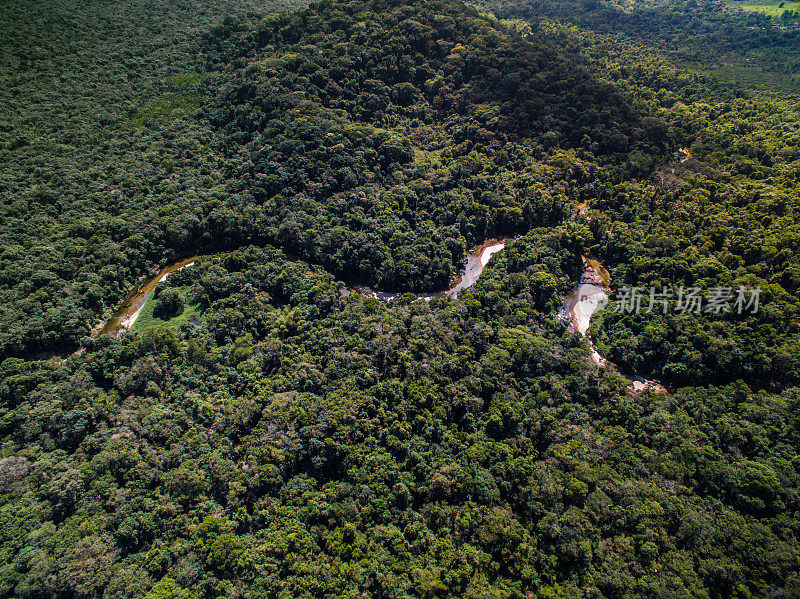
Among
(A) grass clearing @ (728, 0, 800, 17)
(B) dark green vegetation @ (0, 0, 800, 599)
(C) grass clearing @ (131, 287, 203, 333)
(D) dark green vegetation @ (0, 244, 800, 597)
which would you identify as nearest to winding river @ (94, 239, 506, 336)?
(C) grass clearing @ (131, 287, 203, 333)

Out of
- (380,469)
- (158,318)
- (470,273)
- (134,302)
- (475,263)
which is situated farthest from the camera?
(475,263)

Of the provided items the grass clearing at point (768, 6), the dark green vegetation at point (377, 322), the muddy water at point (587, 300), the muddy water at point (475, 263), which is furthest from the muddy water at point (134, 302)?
the grass clearing at point (768, 6)

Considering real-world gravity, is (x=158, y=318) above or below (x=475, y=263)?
below

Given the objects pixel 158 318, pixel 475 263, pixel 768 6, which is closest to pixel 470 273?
pixel 475 263

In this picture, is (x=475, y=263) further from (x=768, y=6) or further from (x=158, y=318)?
(x=768, y=6)

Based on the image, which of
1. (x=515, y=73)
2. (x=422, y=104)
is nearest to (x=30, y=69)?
(x=422, y=104)
